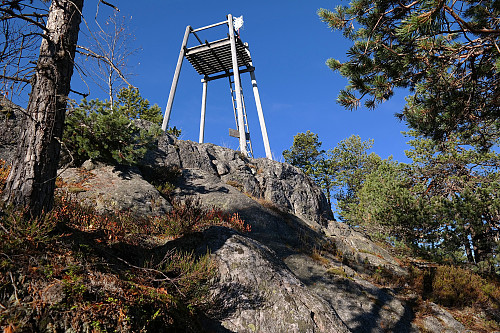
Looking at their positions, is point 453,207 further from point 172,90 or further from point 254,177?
point 172,90

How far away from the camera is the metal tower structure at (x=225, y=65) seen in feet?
52.1

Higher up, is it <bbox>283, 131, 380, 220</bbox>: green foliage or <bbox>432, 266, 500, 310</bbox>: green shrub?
<bbox>283, 131, 380, 220</bbox>: green foliage

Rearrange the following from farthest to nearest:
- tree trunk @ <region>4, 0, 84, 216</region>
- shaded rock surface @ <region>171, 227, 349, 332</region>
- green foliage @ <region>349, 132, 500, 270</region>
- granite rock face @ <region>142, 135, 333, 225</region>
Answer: granite rock face @ <region>142, 135, 333, 225</region>
green foliage @ <region>349, 132, 500, 270</region>
shaded rock surface @ <region>171, 227, 349, 332</region>
tree trunk @ <region>4, 0, 84, 216</region>

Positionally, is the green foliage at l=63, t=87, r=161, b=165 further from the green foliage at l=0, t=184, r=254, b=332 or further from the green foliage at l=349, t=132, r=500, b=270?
the green foliage at l=349, t=132, r=500, b=270

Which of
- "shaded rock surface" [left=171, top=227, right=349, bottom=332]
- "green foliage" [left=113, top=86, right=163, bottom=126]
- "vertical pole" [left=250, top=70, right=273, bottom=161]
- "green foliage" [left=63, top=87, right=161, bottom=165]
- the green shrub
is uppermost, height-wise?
"green foliage" [left=113, top=86, right=163, bottom=126]

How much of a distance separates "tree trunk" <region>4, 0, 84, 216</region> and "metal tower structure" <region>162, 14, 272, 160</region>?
34.7 feet

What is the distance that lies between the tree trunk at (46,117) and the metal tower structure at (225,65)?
1057cm

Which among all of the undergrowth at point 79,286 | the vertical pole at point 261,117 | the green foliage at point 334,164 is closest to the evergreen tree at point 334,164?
the green foliage at point 334,164

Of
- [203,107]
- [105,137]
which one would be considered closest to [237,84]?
[203,107]

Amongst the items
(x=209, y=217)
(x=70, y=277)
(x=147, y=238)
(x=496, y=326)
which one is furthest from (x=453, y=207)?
(x=70, y=277)

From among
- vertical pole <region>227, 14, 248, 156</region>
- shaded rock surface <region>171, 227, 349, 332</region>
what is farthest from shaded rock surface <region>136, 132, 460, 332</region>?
vertical pole <region>227, 14, 248, 156</region>

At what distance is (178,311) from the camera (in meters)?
3.86

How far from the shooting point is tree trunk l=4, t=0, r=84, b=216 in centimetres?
381

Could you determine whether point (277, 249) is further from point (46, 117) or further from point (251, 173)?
point (251, 173)
